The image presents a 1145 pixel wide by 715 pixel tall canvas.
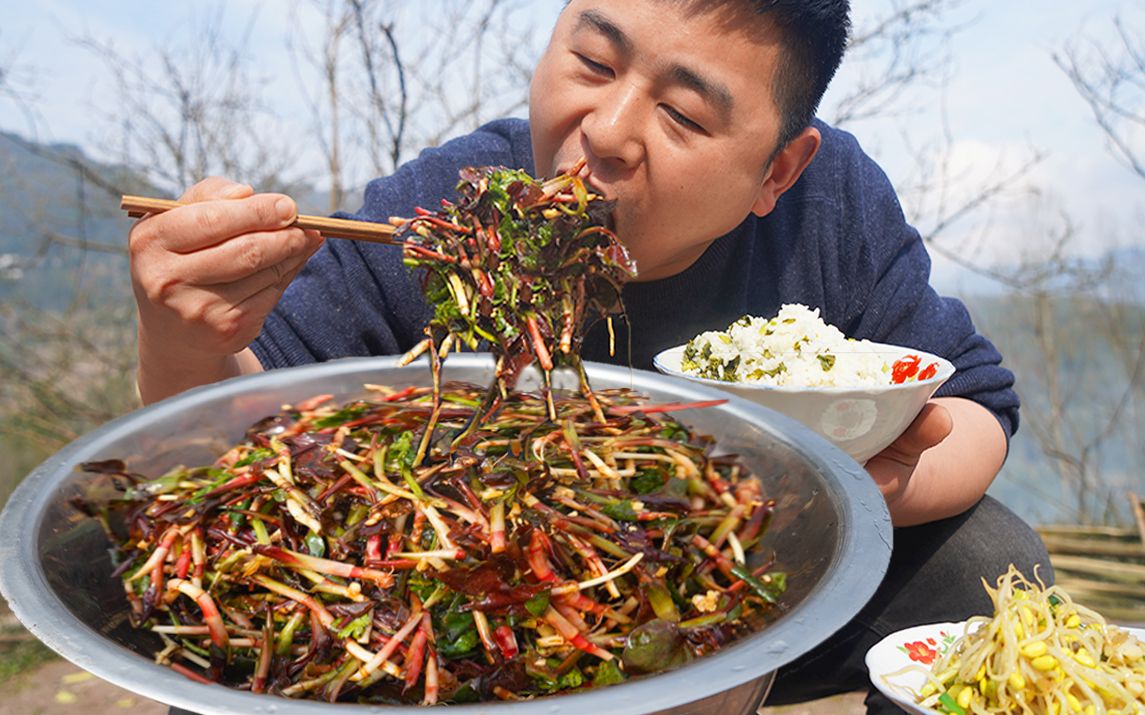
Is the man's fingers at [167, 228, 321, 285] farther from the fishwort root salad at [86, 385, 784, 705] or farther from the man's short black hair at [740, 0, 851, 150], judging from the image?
the man's short black hair at [740, 0, 851, 150]

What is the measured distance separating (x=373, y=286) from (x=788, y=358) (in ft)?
4.98

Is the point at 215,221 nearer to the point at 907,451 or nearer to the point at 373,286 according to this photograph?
the point at 373,286

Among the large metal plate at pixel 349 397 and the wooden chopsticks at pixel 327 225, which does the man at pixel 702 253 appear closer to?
the wooden chopsticks at pixel 327 225

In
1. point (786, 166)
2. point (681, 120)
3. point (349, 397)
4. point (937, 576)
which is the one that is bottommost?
point (937, 576)

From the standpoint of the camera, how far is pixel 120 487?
1.65 m

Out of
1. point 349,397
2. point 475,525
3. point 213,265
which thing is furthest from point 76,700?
point 475,525

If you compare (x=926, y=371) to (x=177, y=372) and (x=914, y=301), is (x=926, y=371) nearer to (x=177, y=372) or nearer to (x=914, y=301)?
(x=914, y=301)

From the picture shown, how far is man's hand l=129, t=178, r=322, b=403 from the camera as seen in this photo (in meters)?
1.73

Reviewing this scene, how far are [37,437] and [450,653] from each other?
760cm

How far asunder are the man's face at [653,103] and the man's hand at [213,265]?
0.71 m

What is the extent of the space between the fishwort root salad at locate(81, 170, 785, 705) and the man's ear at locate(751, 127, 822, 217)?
78 cm

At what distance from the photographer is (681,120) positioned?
6.84ft

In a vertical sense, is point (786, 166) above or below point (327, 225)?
above

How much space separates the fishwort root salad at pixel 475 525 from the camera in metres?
1.32
